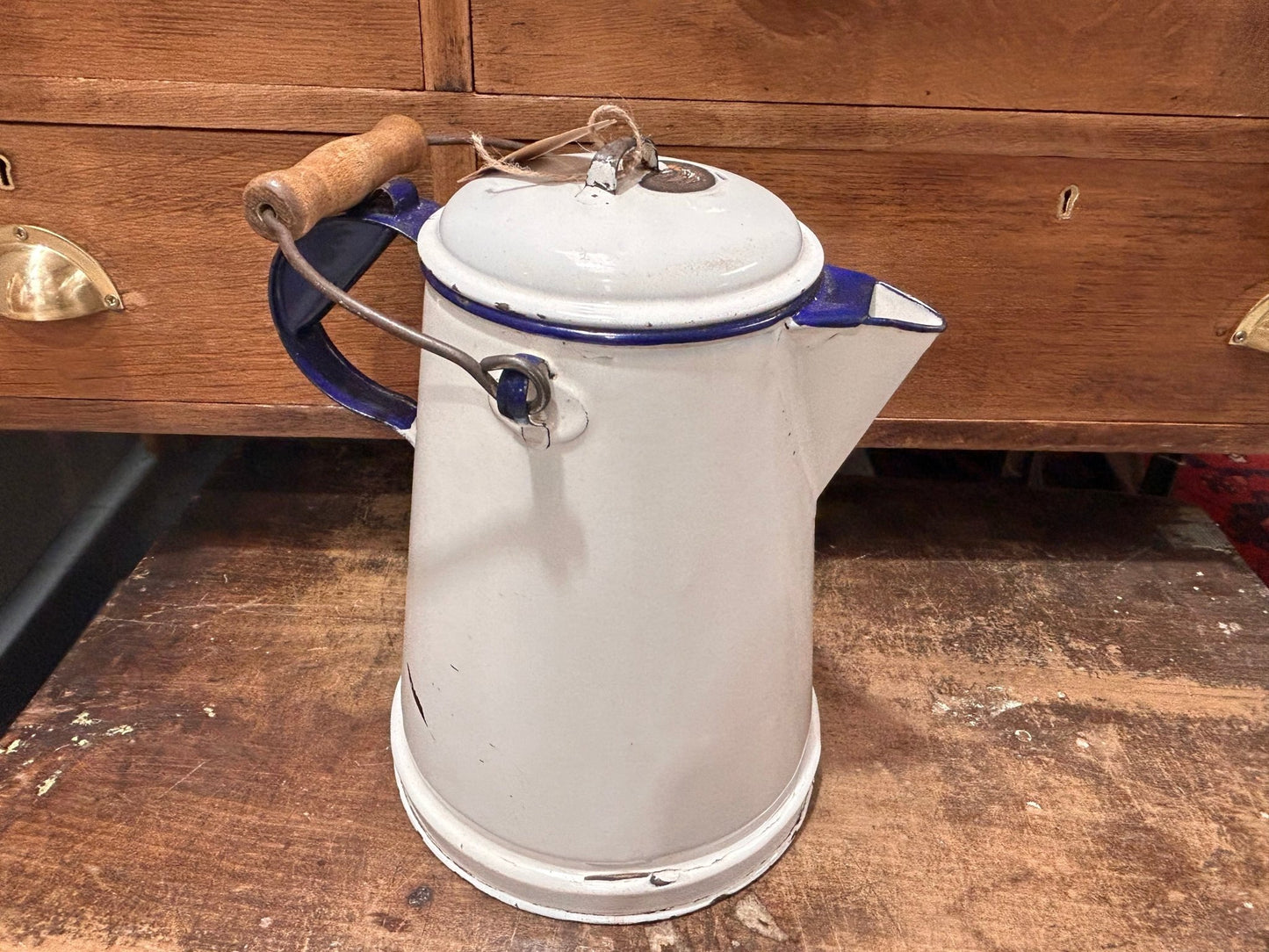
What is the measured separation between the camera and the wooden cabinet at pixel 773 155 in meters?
0.52

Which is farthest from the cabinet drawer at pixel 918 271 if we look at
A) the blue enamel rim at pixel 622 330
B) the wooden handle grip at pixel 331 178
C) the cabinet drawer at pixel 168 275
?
the blue enamel rim at pixel 622 330

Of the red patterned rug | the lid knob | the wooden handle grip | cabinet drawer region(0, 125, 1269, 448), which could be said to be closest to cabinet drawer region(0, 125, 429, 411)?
cabinet drawer region(0, 125, 1269, 448)

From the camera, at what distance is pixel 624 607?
41 centimetres

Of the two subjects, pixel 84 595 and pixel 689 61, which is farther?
pixel 84 595

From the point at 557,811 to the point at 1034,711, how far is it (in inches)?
13.7

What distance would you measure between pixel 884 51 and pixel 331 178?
1.07 ft

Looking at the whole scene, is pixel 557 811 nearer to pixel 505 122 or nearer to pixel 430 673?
pixel 430 673

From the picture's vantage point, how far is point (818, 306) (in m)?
0.40

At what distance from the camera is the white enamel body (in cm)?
38

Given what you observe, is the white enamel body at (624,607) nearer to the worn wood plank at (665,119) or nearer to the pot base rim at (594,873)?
the pot base rim at (594,873)

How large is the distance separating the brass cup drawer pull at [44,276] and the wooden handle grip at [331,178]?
0.25 meters

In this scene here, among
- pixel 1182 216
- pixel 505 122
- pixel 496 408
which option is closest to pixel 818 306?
pixel 496 408

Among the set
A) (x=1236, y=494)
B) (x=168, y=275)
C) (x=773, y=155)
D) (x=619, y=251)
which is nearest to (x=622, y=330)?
(x=619, y=251)

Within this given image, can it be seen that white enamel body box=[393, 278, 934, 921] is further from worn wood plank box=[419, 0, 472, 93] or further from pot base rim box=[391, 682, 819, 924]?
worn wood plank box=[419, 0, 472, 93]
